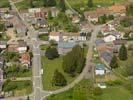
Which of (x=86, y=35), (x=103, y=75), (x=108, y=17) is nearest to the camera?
(x=103, y=75)

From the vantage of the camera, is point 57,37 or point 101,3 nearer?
point 57,37

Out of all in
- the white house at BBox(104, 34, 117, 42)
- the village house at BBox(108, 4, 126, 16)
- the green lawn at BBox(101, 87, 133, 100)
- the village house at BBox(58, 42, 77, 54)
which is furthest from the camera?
the village house at BBox(108, 4, 126, 16)

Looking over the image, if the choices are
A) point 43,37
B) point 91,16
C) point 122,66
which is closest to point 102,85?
point 122,66

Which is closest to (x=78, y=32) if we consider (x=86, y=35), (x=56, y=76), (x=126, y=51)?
→ (x=86, y=35)

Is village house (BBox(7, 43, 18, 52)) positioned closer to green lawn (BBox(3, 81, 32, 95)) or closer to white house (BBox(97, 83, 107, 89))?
green lawn (BBox(3, 81, 32, 95))

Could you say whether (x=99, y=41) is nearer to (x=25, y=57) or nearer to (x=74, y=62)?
(x=74, y=62)

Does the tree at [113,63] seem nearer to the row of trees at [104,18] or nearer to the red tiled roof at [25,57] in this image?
the red tiled roof at [25,57]

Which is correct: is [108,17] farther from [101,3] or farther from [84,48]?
[84,48]

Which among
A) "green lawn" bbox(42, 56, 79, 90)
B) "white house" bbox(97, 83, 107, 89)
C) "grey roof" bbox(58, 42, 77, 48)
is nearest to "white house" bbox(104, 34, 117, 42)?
"grey roof" bbox(58, 42, 77, 48)
